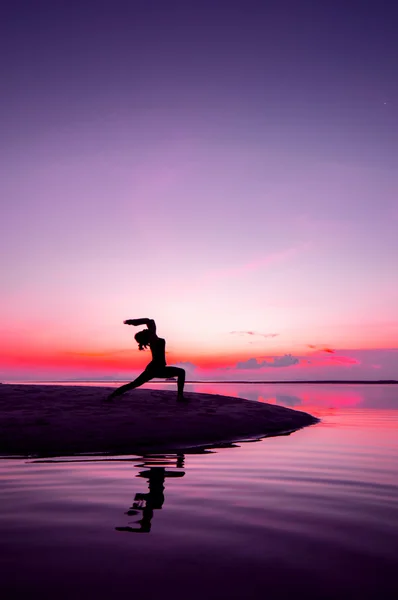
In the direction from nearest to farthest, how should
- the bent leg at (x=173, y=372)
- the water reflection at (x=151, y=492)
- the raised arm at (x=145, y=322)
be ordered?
the water reflection at (x=151, y=492) → the raised arm at (x=145, y=322) → the bent leg at (x=173, y=372)

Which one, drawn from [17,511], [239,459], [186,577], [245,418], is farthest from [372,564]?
[245,418]

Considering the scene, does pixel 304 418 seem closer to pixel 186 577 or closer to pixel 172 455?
pixel 172 455

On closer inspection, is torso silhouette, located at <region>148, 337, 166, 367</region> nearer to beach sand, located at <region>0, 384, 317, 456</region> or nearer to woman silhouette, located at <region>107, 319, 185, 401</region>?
woman silhouette, located at <region>107, 319, 185, 401</region>

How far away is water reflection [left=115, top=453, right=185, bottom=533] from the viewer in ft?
15.0

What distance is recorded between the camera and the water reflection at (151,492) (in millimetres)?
4559

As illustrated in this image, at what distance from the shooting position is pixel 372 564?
3588 mm

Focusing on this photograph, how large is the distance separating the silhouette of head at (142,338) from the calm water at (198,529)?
5.55 meters

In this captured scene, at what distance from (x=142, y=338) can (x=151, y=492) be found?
7.88 meters

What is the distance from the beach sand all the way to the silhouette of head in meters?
1.75

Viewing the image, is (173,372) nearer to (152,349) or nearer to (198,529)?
(152,349)

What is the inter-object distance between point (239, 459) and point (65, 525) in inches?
188

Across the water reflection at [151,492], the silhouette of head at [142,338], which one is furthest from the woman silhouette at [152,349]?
the water reflection at [151,492]

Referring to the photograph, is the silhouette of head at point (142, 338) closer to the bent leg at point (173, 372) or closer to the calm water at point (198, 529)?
the bent leg at point (173, 372)

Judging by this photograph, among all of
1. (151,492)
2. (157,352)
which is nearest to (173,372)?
(157,352)
